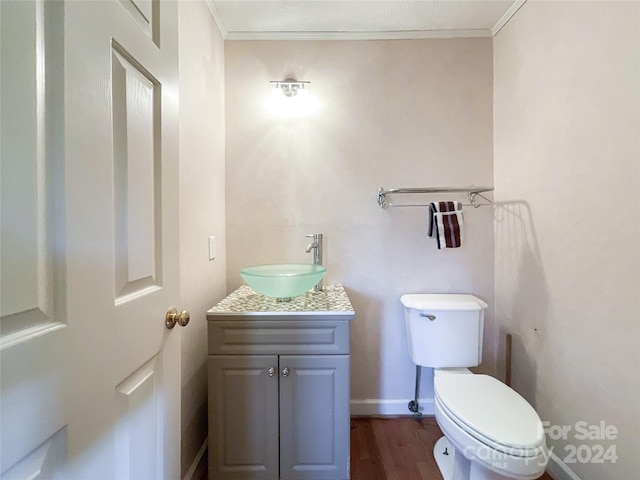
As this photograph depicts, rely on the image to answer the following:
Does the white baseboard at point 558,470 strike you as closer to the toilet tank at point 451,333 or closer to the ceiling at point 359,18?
the toilet tank at point 451,333

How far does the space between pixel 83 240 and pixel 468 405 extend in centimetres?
133

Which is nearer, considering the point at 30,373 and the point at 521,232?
the point at 30,373

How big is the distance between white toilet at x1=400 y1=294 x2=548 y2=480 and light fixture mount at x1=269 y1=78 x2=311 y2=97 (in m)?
1.39

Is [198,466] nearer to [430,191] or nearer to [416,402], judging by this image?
[416,402]

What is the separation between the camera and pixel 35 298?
0.40m

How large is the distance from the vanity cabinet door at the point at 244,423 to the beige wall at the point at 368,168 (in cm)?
67

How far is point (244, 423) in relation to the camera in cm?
119

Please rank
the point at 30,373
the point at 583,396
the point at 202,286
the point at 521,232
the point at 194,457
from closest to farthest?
the point at 30,373 → the point at 583,396 → the point at 194,457 → the point at 202,286 → the point at 521,232

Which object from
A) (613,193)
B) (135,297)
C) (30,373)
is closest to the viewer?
(30,373)

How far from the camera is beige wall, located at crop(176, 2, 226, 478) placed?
120 centimetres

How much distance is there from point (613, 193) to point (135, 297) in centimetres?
161

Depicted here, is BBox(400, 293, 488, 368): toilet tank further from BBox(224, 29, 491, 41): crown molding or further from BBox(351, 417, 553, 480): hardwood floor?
BBox(224, 29, 491, 41): crown molding

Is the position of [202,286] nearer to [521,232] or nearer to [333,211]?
[333,211]

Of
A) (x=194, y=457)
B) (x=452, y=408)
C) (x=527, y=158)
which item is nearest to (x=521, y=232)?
(x=527, y=158)
